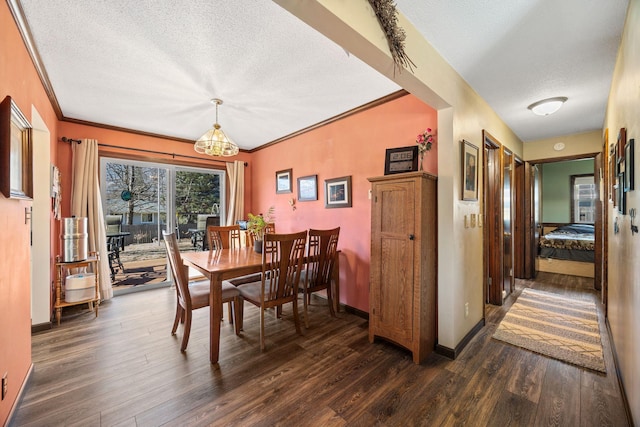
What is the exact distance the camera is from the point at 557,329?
2701 mm

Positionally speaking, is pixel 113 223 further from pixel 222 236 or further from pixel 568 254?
pixel 568 254

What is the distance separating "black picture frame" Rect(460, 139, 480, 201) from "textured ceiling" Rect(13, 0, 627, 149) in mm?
580

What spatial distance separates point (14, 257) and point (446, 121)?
3172mm

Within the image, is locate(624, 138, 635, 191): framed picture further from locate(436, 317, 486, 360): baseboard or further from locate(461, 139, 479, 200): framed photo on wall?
locate(436, 317, 486, 360): baseboard

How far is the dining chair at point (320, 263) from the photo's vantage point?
278 centimetres

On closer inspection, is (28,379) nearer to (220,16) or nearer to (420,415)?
(420,415)

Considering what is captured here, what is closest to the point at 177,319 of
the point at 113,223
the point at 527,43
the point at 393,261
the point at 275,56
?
the point at 393,261

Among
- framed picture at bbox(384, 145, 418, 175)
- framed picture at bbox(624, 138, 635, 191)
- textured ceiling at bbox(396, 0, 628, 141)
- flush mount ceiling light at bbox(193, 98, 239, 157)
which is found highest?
textured ceiling at bbox(396, 0, 628, 141)

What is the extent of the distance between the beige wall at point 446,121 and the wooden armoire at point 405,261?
0.11m

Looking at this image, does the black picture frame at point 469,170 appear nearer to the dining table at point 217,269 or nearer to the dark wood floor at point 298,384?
the dark wood floor at point 298,384

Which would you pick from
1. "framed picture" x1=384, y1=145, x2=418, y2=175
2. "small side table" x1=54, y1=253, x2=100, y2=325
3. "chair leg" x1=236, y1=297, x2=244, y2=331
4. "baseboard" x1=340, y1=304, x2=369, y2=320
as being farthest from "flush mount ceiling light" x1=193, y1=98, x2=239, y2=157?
"baseboard" x1=340, y1=304, x2=369, y2=320

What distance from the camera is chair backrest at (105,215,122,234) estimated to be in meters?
3.85

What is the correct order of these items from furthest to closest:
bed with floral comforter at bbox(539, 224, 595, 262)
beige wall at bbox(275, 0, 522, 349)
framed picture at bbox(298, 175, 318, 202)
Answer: bed with floral comforter at bbox(539, 224, 595, 262), framed picture at bbox(298, 175, 318, 202), beige wall at bbox(275, 0, 522, 349)

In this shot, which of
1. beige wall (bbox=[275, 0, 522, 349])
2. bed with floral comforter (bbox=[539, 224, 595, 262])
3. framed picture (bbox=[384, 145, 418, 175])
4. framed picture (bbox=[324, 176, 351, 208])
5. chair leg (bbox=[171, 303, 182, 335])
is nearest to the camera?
beige wall (bbox=[275, 0, 522, 349])
